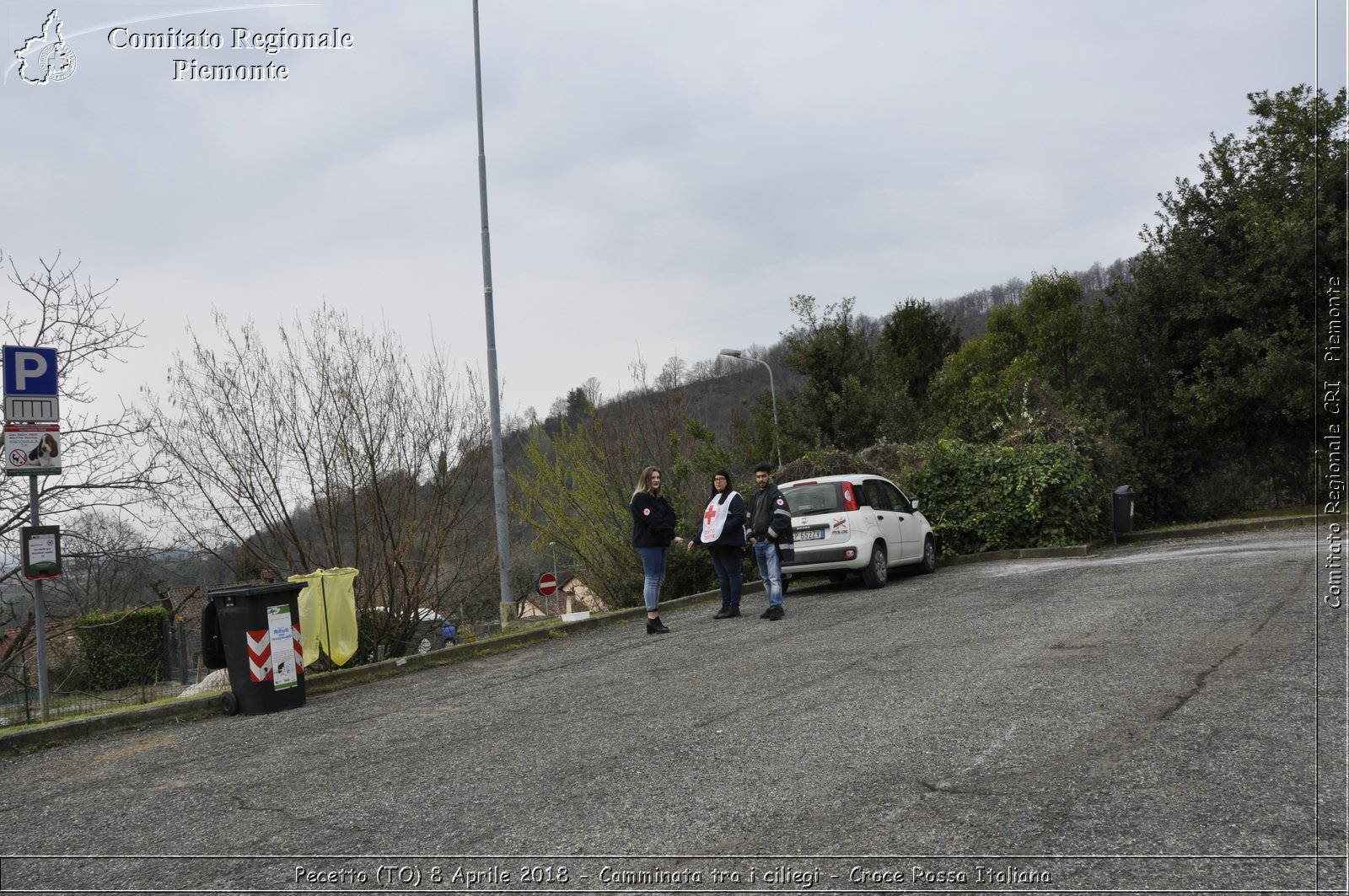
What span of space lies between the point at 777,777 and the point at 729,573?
7733mm

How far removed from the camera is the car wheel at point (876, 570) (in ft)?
49.4

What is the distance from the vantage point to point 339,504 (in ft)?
42.6

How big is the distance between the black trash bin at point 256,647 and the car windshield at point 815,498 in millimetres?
8156

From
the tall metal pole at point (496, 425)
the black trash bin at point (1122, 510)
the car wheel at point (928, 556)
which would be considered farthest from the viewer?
the black trash bin at point (1122, 510)

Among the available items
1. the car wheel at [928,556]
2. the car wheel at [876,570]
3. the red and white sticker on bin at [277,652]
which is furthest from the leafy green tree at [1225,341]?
the red and white sticker on bin at [277,652]

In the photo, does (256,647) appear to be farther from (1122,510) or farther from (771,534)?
(1122,510)

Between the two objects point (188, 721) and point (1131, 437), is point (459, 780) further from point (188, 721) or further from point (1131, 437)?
point (1131, 437)

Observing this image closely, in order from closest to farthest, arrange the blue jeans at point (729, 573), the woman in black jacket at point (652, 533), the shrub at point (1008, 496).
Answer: the woman in black jacket at point (652, 533) → the blue jeans at point (729, 573) → the shrub at point (1008, 496)

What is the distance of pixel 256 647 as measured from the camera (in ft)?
27.7

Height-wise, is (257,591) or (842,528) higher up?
(257,591)

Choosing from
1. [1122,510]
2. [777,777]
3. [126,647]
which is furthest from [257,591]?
[126,647]

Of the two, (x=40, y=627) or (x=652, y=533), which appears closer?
(x=40, y=627)

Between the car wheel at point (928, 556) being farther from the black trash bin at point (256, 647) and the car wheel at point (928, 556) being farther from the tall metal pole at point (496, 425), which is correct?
the black trash bin at point (256, 647)

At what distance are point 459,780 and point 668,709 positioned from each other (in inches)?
73.3
